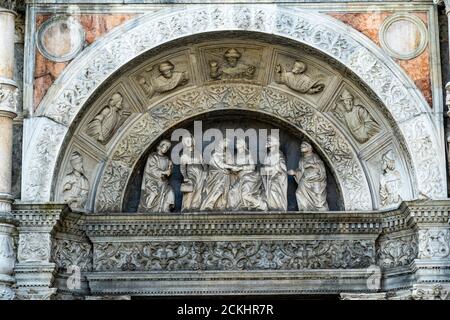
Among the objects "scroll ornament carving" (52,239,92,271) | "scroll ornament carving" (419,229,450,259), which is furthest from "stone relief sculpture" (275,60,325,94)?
"scroll ornament carving" (52,239,92,271)

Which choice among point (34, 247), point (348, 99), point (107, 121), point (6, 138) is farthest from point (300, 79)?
point (34, 247)

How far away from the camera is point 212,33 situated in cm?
2131

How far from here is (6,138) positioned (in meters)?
20.4

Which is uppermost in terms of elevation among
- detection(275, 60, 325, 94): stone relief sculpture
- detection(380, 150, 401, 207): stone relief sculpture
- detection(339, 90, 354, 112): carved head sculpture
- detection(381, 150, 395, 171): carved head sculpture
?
detection(275, 60, 325, 94): stone relief sculpture

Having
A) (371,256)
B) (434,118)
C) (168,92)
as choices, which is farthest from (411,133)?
(168,92)

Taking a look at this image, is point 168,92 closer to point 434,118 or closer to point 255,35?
point 255,35

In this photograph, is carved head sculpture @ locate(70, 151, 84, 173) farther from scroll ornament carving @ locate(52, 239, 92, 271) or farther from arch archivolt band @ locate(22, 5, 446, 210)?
scroll ornament carving @ locate(52, 239, 92, 271)

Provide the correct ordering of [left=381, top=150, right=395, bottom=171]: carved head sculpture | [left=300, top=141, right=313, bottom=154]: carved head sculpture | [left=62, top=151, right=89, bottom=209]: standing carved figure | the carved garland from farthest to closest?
Answer: 1. [left=300, top=141, right=313, bottom=154]: carved head sculpture
2. the carved garland
3. [left=381, top=150, right=395, bottom=171]: carved head sculpture
4. [left=62, top=151, right=89, bottom=209]: standing carved figure

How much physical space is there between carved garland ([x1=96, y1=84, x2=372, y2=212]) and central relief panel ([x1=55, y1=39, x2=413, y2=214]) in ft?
0.04

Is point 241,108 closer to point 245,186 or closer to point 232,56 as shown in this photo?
point 232,56

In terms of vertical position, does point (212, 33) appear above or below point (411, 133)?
above

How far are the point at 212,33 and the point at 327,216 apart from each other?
2793 mm

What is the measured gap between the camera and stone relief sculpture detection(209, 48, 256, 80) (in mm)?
21797
